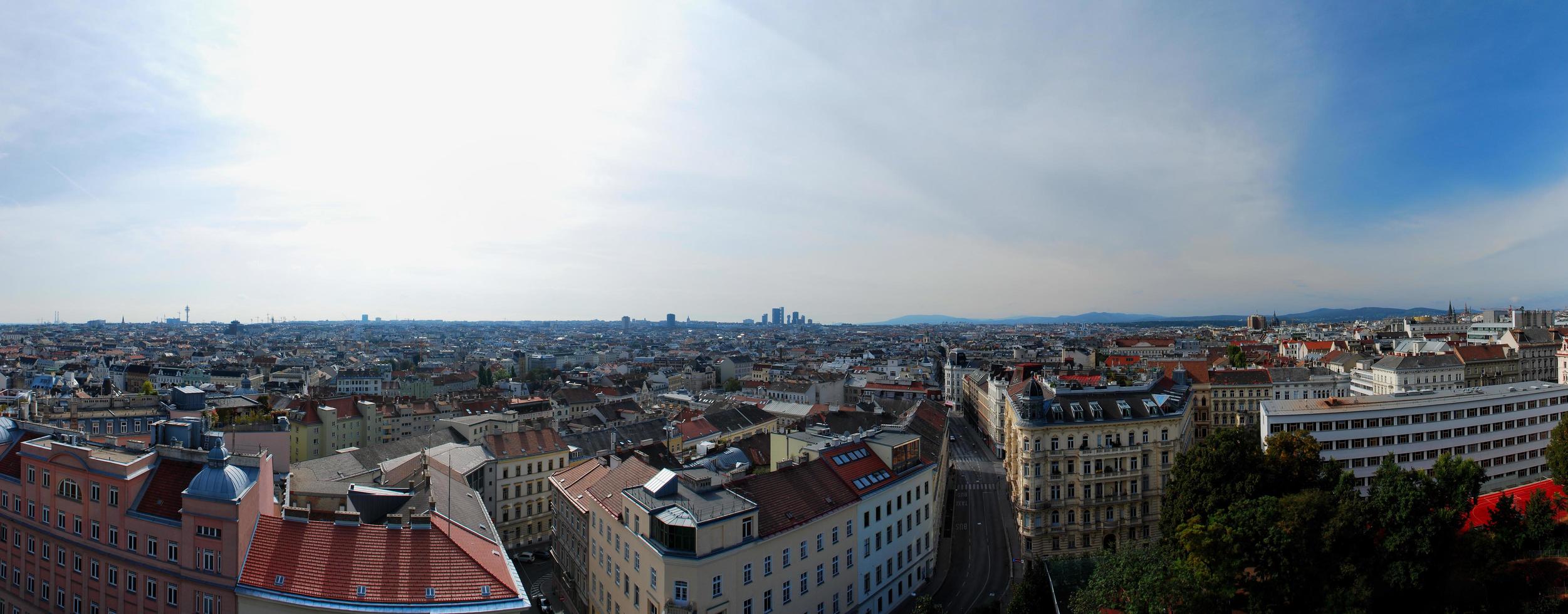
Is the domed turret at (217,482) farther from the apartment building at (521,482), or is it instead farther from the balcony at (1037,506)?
the balcony at (1037,506)

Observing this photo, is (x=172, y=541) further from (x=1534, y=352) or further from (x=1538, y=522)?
(x=1534, y=352)

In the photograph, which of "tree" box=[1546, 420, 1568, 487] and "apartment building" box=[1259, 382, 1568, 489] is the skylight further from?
"tree" box=[1546, 420, 1568, 487]

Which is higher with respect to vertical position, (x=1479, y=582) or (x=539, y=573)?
(x=1479, y=582)

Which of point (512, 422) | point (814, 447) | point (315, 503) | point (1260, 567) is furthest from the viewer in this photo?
point (512, 422)

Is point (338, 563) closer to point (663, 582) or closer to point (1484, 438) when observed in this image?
point (663, 582)

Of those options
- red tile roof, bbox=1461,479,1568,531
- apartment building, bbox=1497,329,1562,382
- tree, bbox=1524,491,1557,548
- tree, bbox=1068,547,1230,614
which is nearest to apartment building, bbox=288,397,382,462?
tree, bbox=1068,547,1230,614

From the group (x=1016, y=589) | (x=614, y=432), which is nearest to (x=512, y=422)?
(x=614, y=432)

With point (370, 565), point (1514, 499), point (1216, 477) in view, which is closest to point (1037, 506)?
point (1216, 477)
